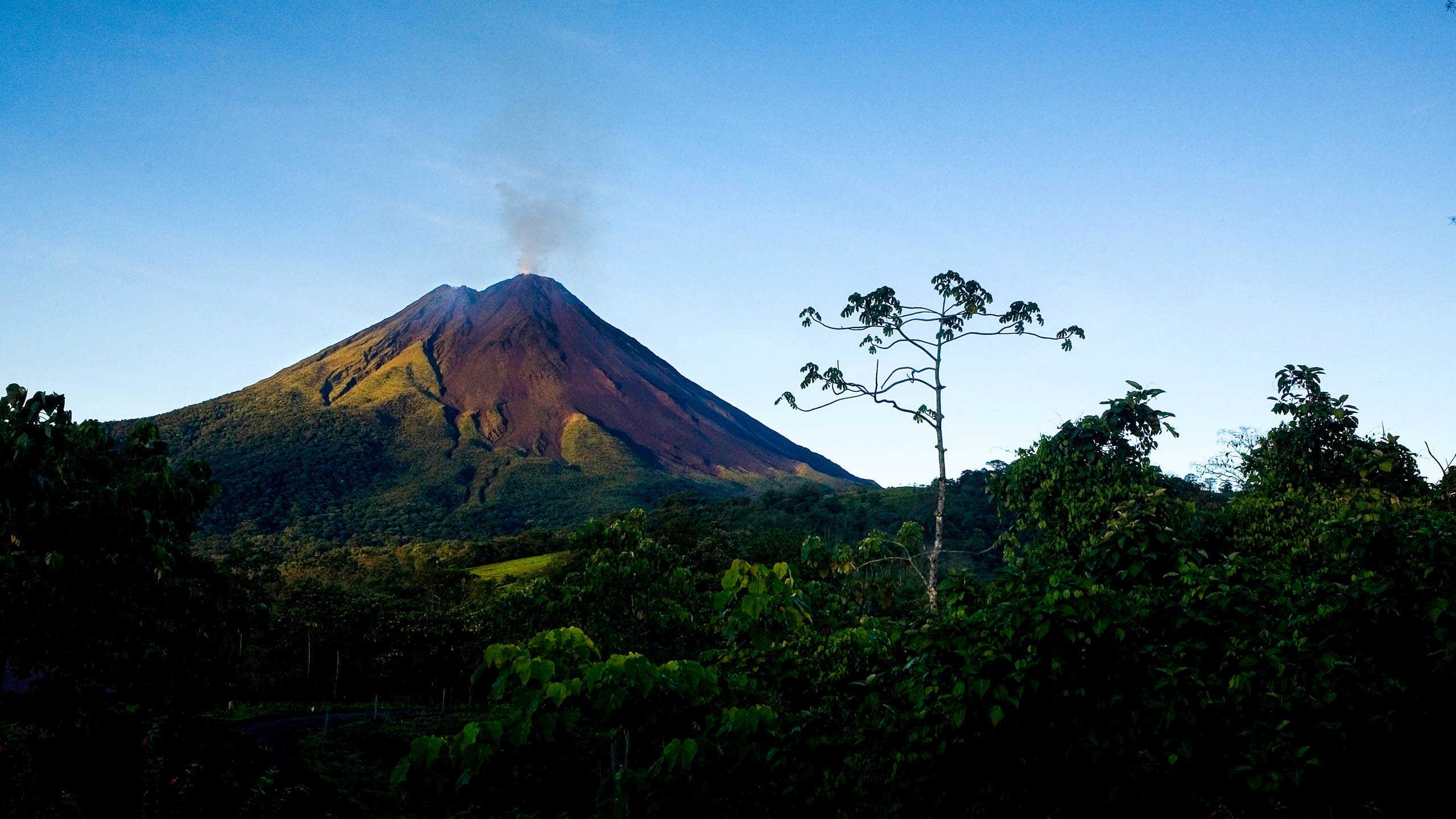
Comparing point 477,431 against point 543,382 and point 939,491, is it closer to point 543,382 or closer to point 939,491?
point 543,382

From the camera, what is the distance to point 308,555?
168 ft

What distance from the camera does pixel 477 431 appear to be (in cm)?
13412

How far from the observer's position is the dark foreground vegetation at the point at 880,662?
406 centimetres

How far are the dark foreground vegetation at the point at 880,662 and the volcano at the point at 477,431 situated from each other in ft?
211

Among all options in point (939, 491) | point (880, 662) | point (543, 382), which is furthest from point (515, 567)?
point (543, 382)

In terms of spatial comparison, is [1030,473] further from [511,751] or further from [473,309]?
[473,309]

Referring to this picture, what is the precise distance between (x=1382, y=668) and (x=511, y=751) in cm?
433

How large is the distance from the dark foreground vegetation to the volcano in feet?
211

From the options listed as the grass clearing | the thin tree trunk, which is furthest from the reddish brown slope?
the thin tree trunk

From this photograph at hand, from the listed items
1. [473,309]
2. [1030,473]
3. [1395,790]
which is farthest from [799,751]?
[473,309]

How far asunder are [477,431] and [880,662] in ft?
440

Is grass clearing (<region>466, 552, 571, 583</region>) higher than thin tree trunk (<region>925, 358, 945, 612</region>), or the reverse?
thin tree trunk (<region>925, 358, 945, 612</region>)

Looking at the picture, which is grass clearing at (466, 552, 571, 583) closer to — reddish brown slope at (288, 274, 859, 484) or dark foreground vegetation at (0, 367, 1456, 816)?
dark foreground vegetation at (0, 367, 1456, 816)

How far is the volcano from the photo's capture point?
→ 99.8m
